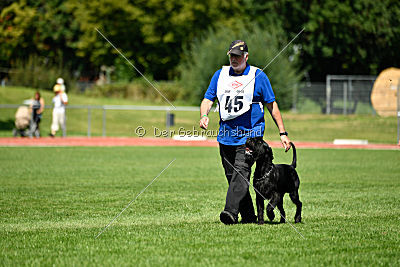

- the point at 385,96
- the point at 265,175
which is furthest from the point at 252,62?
the point at 265,175

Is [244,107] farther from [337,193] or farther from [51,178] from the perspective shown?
[51,178]

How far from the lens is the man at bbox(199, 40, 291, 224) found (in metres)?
8.11

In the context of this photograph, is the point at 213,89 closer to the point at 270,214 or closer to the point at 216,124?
the point at 270,214

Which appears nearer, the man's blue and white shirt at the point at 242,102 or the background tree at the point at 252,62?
the man's blue and white shirt at the point at 242,102

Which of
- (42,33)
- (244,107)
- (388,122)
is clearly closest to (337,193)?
(244,107)

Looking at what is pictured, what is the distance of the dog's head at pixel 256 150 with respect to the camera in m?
7.98

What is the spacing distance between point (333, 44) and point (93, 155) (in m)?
34.8

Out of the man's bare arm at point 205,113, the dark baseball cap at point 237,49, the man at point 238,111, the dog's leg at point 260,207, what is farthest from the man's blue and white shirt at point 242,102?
the dog's leg at point 260,207

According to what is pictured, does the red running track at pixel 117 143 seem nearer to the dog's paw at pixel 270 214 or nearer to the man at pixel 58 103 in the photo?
the man at pixel 58 103

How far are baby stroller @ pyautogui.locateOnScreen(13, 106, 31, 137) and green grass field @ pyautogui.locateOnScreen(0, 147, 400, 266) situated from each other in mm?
10978

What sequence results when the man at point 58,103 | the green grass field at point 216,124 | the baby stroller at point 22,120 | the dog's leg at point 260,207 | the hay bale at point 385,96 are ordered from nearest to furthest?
the dog's leg at point 260,207 < the man at point 58,103 < the baby stroller at point 22,120 < the green grass field at point 216,124 < the hay bale at point 385,96

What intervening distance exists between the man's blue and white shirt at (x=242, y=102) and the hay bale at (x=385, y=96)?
26.0m

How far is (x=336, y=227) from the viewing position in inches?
327

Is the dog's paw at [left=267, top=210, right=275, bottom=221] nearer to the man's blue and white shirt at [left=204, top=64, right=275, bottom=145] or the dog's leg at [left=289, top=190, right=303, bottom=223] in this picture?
the dog's leg at [left=289, top=190, right=303, bottom=223]
